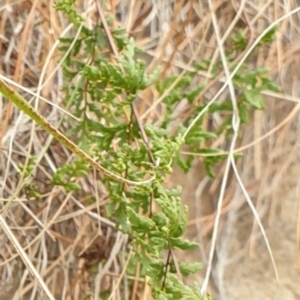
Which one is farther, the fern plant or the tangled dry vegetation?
the tangled dry vegetation

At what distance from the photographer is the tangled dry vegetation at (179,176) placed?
34.8 inches

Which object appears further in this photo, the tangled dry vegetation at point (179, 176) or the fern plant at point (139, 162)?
the tangled dry vegetation at point (179, 176)

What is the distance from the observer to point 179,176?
3.22 feet

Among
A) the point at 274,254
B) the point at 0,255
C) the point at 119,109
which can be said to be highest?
the point at 119,109

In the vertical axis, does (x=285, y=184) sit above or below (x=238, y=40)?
below

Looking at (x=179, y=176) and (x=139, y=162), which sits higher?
(x=139, y=162)

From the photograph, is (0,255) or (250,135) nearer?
(0,255)

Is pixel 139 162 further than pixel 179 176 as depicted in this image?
No

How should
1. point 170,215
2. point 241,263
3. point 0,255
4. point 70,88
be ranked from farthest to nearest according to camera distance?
point 241,263 < point 0,255 < point 70,88 < point 170,215

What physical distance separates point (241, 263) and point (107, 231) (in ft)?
0.78

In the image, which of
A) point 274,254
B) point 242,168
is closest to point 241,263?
point 274,254

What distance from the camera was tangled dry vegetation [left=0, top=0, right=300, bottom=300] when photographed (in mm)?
883

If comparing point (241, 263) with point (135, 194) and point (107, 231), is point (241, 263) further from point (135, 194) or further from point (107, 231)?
point (135, 194)

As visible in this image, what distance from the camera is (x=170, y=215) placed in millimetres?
550
